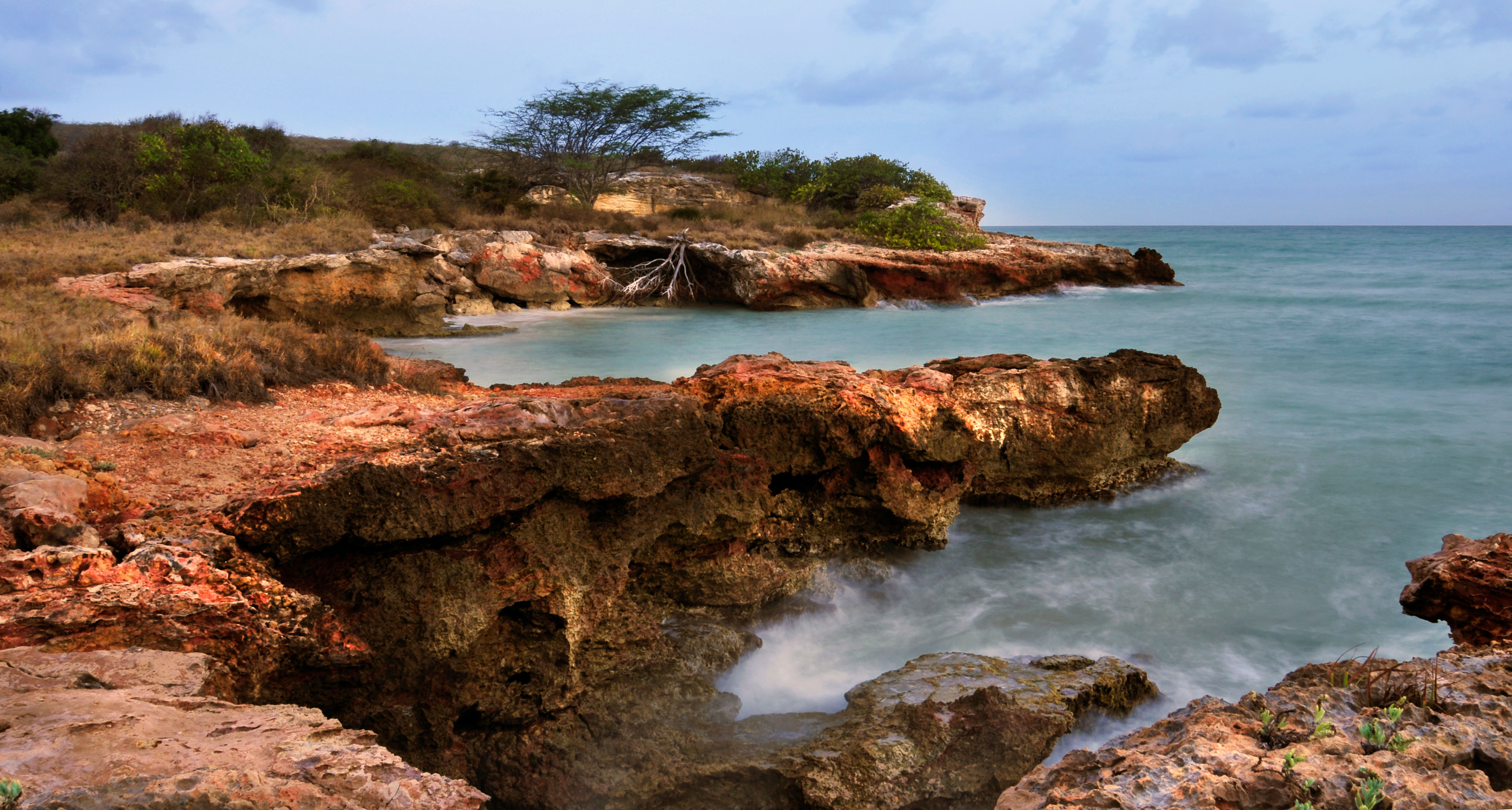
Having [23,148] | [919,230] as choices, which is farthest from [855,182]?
[23,148]

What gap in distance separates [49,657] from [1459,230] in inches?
6260

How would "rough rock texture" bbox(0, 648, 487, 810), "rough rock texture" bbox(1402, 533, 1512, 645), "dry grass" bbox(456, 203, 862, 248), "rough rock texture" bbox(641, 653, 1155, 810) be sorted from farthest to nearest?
"dry grass" bbox(456, 203, 862, 248) < "rough rock texture" bbox(641, 653, 1155, 810) < "rough rock texture" bbox(1402, 533, 1512, 645) < "rough rock texture" bbox(0, 648, 487, 810)

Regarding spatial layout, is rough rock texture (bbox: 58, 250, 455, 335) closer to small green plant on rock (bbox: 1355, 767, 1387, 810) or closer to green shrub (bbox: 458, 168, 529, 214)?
green shrub (bbox: 458, 168, 529, 214)

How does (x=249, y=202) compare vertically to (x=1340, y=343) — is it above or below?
above

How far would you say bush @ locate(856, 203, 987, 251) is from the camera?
77.4ft

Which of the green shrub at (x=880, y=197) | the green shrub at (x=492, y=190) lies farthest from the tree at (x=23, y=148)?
the green shrub at (x=880, y=197)

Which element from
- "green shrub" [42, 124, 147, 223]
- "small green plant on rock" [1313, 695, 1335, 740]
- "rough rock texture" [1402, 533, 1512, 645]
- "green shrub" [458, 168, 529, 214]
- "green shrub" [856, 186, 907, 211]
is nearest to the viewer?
"small green plant on rock" [1313, 695, 1335, 740]

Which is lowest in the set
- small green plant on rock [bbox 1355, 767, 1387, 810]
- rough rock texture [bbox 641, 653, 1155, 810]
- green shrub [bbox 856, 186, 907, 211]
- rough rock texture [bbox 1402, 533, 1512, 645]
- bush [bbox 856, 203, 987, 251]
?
rough rock texture [bbox 641, 653, 1155, 810]

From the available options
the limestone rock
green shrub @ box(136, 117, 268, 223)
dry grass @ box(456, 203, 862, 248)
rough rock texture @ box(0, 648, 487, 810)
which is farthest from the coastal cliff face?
green shrub @ box(136, 117, 268, 223)

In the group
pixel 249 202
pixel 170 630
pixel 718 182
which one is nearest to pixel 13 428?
pixel 170 630

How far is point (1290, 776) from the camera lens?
2234 millimetres

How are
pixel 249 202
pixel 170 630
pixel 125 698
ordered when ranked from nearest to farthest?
pixel 125 698, pixel 170 630, pixel 249 202

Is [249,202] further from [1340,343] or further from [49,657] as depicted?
[1340,343]

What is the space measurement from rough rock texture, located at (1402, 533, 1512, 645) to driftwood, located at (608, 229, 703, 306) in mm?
17659
